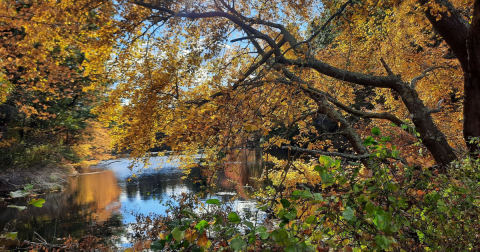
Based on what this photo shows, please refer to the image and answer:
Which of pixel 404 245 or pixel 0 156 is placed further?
pixel 0 156

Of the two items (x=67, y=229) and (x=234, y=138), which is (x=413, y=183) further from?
(x=67, y=229)

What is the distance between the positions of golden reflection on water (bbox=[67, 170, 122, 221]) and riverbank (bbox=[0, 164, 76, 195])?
2.48 ft

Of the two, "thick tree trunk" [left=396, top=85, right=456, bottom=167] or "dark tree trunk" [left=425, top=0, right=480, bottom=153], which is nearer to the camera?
"dark tree trunk" [left=425, top=0, right=480, bottom=153]

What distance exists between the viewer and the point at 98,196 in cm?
1320

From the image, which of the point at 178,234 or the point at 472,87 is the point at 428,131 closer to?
the point at 472,87

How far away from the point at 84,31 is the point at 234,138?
3009 millimetres

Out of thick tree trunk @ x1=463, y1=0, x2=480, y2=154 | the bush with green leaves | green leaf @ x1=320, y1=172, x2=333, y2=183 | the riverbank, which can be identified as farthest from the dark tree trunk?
the riverbank

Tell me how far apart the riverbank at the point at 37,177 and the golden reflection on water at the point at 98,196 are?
2.48ft

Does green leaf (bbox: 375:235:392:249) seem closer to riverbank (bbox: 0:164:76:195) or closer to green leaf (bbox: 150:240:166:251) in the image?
green leaf (bbox: 150:240:166:251)

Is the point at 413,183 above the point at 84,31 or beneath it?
beneath

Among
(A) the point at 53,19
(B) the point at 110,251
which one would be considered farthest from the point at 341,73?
(B) the point at 110,251

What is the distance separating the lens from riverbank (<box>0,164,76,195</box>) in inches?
463

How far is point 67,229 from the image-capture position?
8500mm

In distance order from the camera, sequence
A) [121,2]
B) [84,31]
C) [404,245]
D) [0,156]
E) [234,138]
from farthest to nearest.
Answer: [0,156], [84,31], [121,2], [234,138], [404,245]
